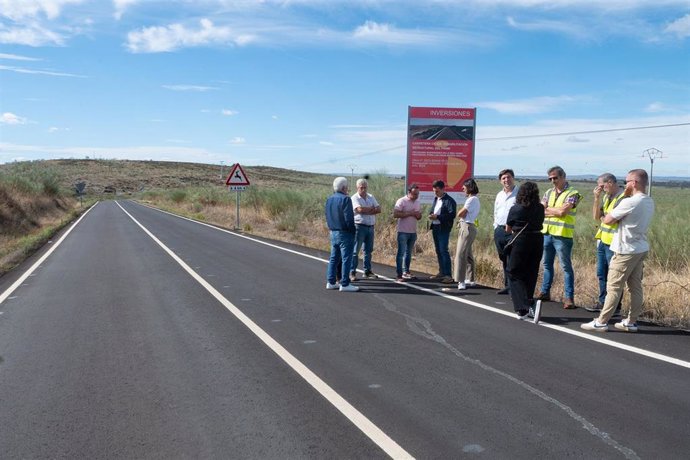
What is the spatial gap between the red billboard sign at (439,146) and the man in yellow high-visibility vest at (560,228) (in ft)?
22.9

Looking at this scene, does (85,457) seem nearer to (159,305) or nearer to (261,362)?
(261,362)

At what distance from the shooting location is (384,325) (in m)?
7.36

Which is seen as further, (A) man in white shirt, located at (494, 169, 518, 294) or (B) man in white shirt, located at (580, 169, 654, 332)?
(A) man in white shirt, located at (494, 169, 518, 294)

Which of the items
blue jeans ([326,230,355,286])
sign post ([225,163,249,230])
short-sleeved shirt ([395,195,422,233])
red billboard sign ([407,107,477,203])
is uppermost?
red billboard sign ([407,107,477,203])

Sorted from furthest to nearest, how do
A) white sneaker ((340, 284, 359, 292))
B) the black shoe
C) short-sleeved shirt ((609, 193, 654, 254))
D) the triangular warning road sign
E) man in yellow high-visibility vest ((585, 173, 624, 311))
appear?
the triangular warning road sign < white sneaker ((340, 284, 359, 292)) < the black shoe < man in yellow high-visibility vest ((585, 173, 624, 311)) < short-sleeved shirt ((609, 193, 654, 254))

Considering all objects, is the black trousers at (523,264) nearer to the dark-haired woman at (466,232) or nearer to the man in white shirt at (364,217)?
the dark-haired woman at (466,232)

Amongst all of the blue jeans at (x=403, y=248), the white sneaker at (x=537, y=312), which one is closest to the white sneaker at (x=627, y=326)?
the white sneaker at (x=537, y=312)

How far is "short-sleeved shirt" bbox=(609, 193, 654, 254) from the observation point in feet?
22.1

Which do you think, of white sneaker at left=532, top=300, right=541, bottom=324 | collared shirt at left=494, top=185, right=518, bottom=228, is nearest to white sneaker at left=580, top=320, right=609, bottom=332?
white sneaker at left=532, top=300, right=541, bottom=324

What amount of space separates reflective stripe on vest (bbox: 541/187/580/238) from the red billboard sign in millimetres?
7039

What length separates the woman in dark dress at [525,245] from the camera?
758 cm

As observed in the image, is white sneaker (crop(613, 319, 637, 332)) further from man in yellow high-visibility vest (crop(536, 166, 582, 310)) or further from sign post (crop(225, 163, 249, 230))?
sign post (crop(225, 163, 249, 230))

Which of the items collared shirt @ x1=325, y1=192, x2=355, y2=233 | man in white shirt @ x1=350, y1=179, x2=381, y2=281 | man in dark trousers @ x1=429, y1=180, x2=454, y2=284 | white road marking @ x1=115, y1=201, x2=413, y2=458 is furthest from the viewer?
man in white shirt @ x1=350, y1=179, x2=381, y2=281

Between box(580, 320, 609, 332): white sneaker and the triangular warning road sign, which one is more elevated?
the triangular warning road sign
